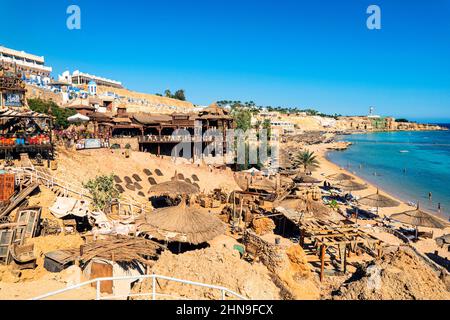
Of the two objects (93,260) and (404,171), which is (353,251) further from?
(404,171)

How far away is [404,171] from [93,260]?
183ft

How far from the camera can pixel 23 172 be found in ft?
58.5

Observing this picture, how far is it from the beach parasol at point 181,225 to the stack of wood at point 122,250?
1.59 metres

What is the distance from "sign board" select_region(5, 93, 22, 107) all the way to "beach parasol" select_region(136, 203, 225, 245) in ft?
51.6

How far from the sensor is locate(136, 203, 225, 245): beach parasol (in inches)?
526

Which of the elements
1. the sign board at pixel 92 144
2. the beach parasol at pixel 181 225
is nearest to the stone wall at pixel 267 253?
the beach parasol at pixel 181 225

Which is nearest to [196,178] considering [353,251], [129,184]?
[129,184]

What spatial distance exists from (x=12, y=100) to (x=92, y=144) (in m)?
6.22

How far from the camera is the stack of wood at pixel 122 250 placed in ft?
35.1

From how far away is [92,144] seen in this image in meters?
27.2

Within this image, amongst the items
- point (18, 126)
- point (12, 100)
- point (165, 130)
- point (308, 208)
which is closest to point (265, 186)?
point (308, 208)

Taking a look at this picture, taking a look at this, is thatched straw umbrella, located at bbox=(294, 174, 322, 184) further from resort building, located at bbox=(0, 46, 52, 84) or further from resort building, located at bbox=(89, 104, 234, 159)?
resort building, located at bbox=(0, 46, 52, 84)

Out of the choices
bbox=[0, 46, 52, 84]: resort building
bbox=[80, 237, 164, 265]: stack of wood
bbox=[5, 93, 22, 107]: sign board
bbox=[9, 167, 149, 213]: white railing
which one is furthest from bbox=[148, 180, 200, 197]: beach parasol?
bbox=[0, 46, 52, 84]: resort building
